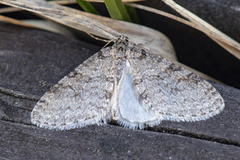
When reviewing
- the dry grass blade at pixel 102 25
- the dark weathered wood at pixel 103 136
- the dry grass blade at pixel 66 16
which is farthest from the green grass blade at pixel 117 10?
the dark weathered wood at pixel 103 136

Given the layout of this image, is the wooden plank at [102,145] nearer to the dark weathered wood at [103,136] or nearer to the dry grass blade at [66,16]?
the dark weathered wood at [103,136]

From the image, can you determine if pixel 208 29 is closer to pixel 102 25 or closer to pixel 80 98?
pixel 102 25

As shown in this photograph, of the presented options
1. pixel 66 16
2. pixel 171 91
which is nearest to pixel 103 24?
pixel 66 16

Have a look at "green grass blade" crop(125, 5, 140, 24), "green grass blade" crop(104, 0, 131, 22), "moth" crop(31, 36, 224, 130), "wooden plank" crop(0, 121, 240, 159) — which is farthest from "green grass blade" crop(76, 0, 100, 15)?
"wooden plank" crop(0, 121, 240, 159)

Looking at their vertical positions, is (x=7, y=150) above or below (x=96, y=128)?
below

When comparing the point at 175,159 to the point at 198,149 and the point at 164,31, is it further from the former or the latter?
the point at 164,31

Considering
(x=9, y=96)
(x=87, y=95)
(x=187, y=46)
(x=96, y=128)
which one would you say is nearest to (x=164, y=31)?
(x=187, y=46)

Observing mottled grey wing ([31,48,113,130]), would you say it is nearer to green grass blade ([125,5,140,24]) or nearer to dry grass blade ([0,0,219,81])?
dry grass blade ([0,0,219,81])
